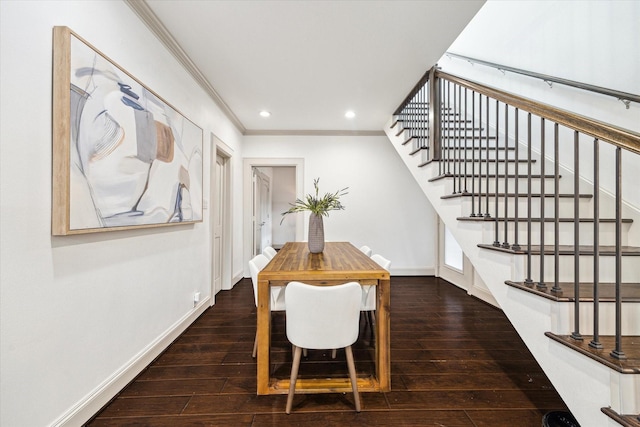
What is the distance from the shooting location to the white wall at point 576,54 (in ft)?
6.49

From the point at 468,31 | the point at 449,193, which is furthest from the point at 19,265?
the point at 468,31

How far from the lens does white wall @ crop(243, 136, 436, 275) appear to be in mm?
4773

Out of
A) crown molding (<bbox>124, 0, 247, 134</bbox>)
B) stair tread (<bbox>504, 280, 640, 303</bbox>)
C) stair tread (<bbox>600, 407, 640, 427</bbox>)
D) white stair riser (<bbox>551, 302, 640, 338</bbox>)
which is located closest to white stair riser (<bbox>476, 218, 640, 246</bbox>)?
stair tread (<bbox>504, 280, 640, 303</bbox>)

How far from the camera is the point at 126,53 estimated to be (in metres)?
1.79

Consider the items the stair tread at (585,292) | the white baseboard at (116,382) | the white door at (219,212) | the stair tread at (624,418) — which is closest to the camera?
the stair tread at (624,418)

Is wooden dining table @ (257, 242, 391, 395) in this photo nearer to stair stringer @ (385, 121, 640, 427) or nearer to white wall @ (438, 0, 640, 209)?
stair stringer @ (385, 121, 640, 427)

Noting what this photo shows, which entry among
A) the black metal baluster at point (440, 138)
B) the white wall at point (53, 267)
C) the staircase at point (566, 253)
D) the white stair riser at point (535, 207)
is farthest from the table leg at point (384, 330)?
the white wall at point (53, 267)

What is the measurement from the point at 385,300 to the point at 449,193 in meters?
1.19

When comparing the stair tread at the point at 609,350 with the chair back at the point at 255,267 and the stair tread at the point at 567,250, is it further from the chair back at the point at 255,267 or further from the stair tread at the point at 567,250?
the chair back at the point at 255,267

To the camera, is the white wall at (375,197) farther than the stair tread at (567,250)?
Yes

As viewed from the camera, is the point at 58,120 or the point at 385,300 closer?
the point at 58,120

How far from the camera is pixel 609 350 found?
1.14 m

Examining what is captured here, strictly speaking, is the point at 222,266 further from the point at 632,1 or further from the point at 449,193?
the point at 632,1

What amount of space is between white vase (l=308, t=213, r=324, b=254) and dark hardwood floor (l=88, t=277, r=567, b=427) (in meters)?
0.88
